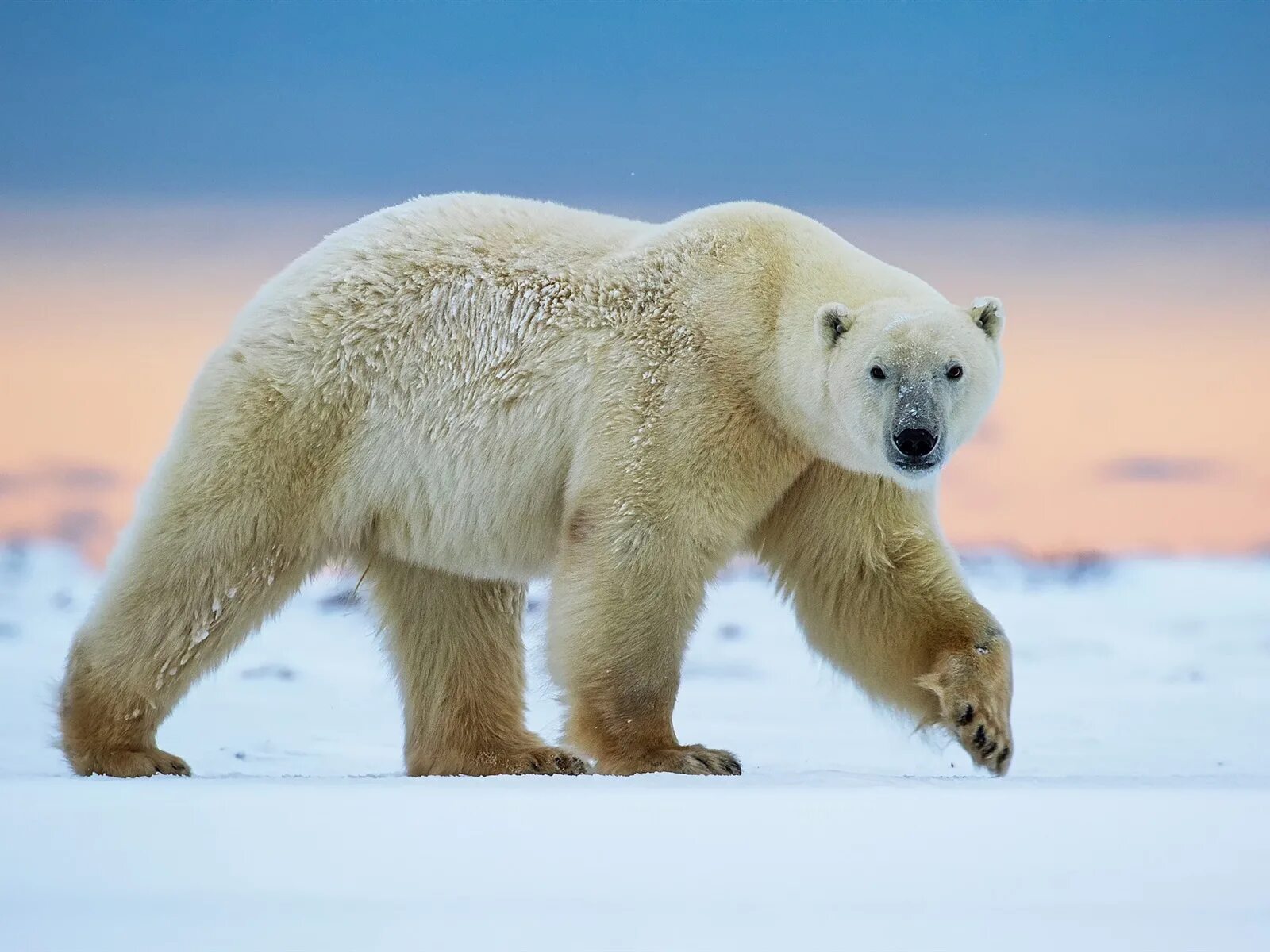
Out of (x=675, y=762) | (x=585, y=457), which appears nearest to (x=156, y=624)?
(x=585, y=457)

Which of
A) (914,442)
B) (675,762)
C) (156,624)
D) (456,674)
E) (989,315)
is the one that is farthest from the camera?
(456,674)

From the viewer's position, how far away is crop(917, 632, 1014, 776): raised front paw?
4984mm

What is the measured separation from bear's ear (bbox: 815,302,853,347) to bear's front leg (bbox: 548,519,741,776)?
87 centimetres

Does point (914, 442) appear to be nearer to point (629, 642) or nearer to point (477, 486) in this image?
point (629, 642)

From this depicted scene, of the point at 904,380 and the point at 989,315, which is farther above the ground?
the point at 989,315

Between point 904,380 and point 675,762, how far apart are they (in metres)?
1.47

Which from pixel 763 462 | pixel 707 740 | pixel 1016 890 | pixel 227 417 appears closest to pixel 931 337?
pixel 763 462

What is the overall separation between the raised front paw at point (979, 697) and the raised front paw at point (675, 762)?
715 mm

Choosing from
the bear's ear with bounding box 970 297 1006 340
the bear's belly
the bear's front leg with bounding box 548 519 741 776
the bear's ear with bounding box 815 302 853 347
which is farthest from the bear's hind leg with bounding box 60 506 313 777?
the bear's ear with bounding box 970 297 1006 340

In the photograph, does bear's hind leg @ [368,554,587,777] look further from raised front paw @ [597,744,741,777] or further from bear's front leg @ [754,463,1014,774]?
bear's front leg @ [754,463,1014,774]

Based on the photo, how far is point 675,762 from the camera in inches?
203

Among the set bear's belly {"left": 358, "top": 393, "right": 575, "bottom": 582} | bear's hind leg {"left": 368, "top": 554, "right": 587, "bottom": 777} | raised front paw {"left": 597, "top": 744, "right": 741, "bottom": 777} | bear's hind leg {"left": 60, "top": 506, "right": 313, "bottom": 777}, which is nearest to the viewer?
raised front paw {"left": 597, "top": 744, "right": 741, "bottom": 777}

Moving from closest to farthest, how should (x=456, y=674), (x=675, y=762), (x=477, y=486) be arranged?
(x=675, y=762), (x=477, y=486), (x=456, y=674)

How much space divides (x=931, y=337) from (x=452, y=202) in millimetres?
1996
